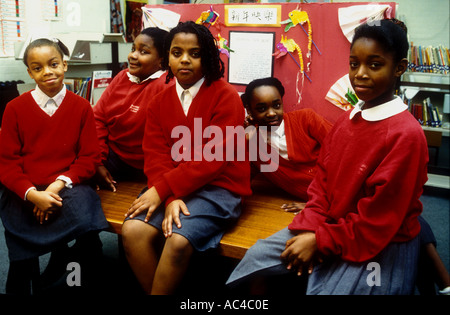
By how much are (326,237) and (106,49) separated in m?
3.09

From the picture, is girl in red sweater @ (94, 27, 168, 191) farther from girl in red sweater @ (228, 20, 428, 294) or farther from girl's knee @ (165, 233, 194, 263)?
girl in red sweater @ (228, 20, 428, 294)

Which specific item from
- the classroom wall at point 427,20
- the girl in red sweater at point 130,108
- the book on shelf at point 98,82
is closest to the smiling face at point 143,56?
the girl in red sweater at point 130,108

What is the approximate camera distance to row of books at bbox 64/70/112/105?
3369mm

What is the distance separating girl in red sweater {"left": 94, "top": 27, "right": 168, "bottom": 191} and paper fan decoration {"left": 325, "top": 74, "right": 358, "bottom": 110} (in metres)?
0.78

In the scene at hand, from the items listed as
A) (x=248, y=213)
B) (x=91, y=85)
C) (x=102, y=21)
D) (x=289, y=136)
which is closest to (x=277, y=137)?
(x=289, y=136)

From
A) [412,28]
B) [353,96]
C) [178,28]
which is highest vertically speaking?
[412,28]

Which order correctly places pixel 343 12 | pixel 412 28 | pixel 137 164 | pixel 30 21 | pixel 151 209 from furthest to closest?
pixel 412 28, pixel 30 21, pixel 137 164, pixel 343 12, pixel 151 209

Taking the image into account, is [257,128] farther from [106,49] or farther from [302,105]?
[106,49]

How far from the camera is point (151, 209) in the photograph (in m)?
1.33

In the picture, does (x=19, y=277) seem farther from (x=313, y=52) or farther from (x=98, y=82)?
(x=98, y=82)

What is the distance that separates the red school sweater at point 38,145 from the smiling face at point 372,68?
103 cm

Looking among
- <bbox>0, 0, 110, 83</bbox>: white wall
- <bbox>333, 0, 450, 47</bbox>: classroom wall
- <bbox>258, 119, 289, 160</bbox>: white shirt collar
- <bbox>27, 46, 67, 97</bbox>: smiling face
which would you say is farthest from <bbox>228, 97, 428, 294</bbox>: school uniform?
<bbox>333, 0, 450, 47</bbox>: classroom wall

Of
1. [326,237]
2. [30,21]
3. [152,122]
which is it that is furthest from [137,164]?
[30,21]

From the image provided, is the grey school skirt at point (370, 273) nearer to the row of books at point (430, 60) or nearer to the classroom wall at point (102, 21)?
the classroom wall at point (102, 21)
